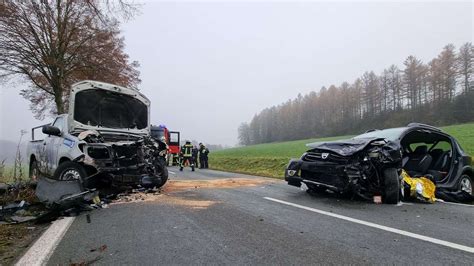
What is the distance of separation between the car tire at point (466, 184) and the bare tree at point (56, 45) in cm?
1331

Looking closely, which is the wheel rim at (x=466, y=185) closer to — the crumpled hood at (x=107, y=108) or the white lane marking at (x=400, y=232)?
the white lane marking at (x=400, y=232)

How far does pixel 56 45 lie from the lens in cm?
1655

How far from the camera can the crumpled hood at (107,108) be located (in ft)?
25.5

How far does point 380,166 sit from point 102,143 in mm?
5623

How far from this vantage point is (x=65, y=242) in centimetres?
400

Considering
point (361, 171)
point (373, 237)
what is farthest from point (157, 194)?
point (373, 237)

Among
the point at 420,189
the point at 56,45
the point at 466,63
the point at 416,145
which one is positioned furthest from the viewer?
the point at 466,63

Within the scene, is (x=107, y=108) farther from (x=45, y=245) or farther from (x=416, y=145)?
(x=416, y=145)

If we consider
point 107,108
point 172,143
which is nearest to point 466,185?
point 107,108

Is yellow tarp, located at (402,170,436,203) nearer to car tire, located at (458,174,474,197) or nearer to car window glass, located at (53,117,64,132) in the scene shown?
car tire, located at (458,174,474,197)

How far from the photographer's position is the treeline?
183 feet

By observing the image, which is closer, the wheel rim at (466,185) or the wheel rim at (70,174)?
the wheel rim at (70,174)

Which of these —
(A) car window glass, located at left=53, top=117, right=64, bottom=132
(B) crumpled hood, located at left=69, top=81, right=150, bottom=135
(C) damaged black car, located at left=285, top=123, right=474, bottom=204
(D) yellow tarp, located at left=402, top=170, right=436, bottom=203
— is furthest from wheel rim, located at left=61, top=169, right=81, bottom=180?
(D) yellow tarp, located at left=402, top=170, right=436, bottom=203

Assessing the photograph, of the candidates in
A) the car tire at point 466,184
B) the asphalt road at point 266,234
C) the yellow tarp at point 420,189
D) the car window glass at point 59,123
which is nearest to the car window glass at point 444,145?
the car tire at point 466,184
